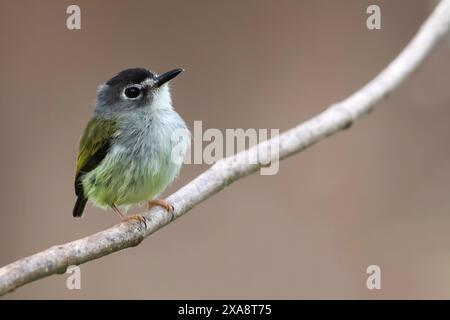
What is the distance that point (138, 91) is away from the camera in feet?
11.0

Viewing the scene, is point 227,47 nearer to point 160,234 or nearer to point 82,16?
point 82,16

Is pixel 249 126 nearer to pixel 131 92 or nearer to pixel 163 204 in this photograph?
pixel 131 92

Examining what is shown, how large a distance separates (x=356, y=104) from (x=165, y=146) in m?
0.88

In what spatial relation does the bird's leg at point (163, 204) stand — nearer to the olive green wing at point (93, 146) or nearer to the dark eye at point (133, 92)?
the olive green wing at point (93, 146)

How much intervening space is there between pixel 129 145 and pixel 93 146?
217 millimetres

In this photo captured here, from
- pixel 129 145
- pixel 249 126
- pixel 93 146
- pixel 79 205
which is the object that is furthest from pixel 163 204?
pixel 249 126

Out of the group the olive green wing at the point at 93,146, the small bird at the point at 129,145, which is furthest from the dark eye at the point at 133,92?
the olive green wing at the point at 93,146

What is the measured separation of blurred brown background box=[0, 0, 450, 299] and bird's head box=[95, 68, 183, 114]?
1540mm

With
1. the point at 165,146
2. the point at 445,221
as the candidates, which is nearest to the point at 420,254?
the point at 445,221

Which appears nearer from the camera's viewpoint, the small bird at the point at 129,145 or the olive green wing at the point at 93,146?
the small bird at the point at 129,145

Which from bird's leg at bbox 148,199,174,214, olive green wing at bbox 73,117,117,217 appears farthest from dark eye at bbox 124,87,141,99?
bird's leg at bbox 148,199,174,214

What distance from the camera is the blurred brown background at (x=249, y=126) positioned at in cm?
480

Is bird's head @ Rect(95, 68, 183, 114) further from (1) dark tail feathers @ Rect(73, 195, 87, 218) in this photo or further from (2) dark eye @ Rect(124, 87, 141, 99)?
(1) dark tail feathers @ Rect(73, 195, 87, 218)

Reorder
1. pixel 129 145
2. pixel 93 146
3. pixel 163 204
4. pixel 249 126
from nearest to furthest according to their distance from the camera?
1. pixel 163 204
2. pixel 129 145
3. pixel 93 146
4. pixel 249 126
